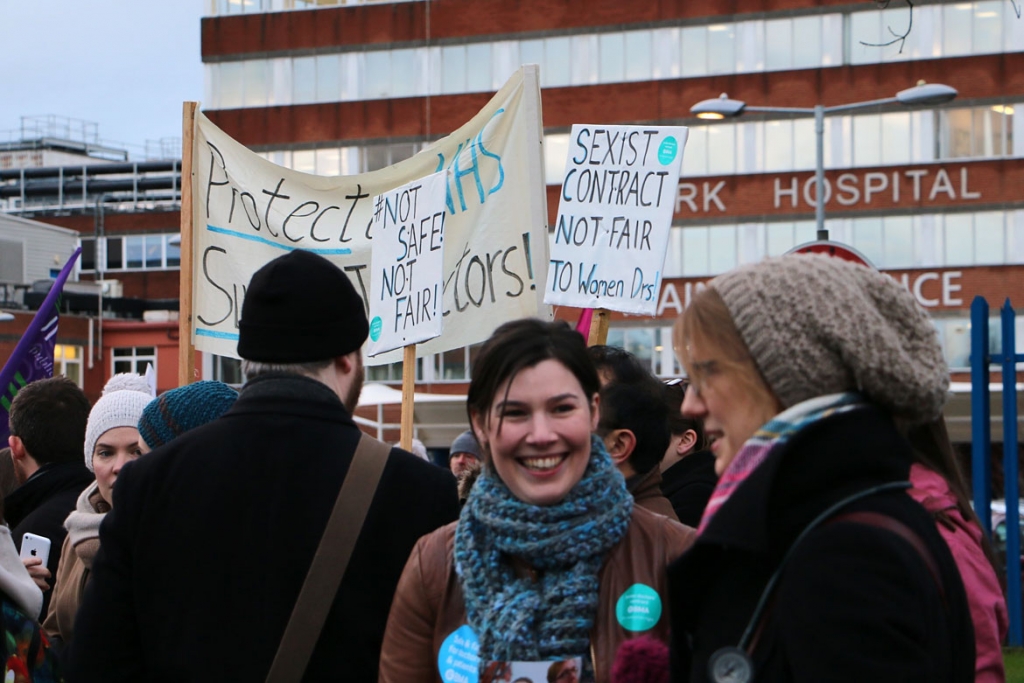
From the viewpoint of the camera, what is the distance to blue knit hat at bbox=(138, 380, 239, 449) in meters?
4.15

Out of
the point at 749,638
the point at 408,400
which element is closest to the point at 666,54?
the point at 408,400

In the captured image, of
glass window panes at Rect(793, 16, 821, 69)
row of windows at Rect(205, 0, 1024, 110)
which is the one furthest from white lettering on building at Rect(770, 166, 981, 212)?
glass window panes at Rect(793, 16, 821, 69)

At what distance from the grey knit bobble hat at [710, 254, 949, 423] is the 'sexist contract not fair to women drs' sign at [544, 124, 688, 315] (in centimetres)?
416

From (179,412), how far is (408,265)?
262 cm

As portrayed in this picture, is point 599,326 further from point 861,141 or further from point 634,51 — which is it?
point 634,51

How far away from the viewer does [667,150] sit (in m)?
6.65

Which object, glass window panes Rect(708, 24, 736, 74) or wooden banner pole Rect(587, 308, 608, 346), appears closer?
wooden banner pole Rect(587, 308, 608, 346)

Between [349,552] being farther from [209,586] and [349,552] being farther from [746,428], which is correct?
[746,428]

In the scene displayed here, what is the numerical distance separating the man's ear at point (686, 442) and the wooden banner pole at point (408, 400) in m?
1.16

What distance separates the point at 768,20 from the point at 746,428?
40.1m

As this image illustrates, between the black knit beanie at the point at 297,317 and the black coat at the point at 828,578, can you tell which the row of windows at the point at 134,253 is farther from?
the black coat at the point at 828,578

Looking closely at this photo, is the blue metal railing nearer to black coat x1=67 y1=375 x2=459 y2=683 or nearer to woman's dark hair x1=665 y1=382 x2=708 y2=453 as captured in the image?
woman's dark hair x1=665 y1=382 x2=708 y2=453

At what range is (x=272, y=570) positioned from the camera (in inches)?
121

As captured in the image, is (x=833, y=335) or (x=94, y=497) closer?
(x=833, y=335)
